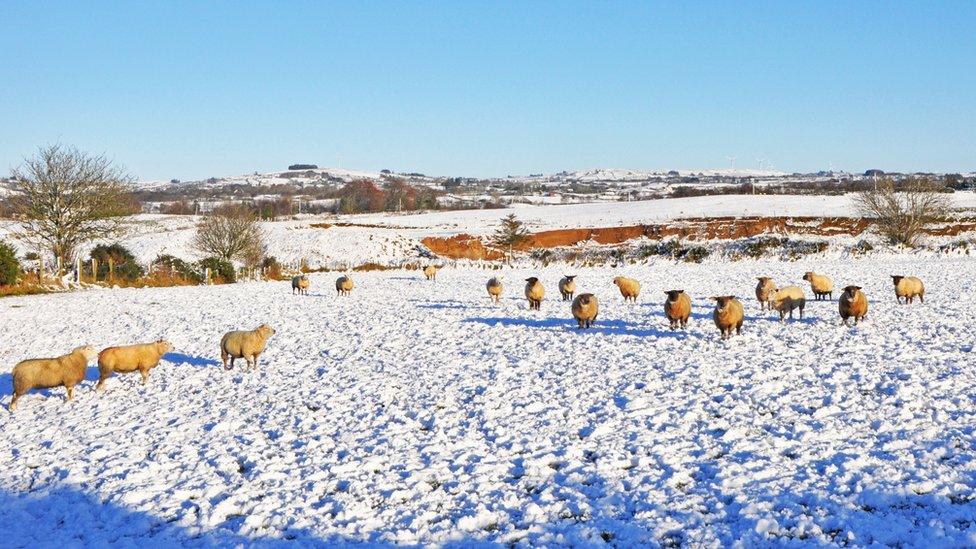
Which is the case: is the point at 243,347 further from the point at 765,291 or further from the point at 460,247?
the point at 460,247

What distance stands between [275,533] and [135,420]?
594cm

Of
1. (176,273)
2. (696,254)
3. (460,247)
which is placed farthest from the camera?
(460,247)

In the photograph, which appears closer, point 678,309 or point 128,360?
point 128,360

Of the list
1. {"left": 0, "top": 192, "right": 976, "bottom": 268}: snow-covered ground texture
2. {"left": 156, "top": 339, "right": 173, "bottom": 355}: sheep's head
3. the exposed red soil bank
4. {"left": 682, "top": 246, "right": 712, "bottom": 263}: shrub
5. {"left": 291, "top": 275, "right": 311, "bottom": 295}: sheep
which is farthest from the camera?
the exposed red soil bank

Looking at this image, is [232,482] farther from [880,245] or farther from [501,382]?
[880,245]

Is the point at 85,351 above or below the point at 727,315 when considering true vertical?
below

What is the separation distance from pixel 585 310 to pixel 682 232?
6507 centimetres

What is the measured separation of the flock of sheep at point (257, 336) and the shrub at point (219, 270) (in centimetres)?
3035

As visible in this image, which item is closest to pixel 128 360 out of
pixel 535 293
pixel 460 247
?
pixel 535 293

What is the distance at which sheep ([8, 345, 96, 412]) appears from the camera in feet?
41.2

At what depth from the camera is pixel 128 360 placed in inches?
551

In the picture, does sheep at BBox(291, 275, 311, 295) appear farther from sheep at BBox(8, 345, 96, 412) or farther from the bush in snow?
sheep at BBox(8, 345, 96, 412)

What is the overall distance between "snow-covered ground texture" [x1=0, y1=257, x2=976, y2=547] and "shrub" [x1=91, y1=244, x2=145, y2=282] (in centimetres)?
2835

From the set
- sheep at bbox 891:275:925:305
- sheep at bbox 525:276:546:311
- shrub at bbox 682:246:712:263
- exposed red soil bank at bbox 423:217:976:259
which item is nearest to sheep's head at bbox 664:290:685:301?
sheep at bbox 525:276:546:311
